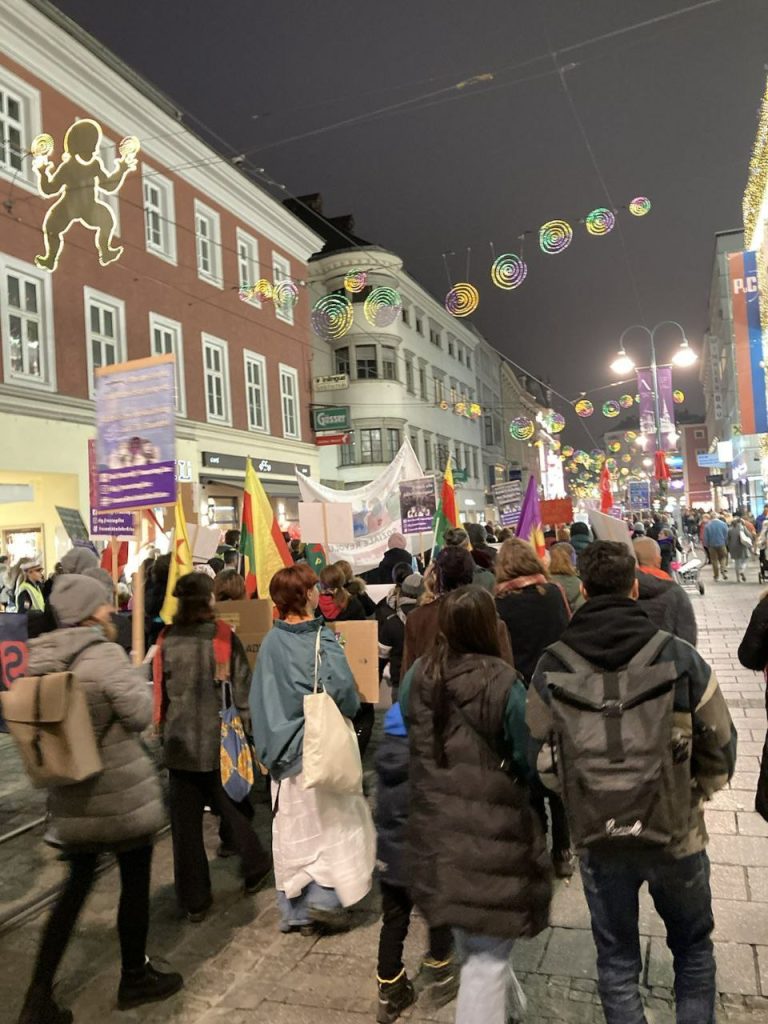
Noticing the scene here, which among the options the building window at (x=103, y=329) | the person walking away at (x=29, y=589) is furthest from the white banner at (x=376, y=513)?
the building window at (x=103, y=329)

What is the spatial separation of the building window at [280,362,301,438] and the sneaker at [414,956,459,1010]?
24547 millimetres

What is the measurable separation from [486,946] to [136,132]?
69.4 ft

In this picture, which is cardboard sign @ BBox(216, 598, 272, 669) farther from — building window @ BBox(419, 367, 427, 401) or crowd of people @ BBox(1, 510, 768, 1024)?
building window @ BBox(419, 367, 427, 401)

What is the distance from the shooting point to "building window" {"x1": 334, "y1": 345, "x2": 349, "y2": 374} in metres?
36.0

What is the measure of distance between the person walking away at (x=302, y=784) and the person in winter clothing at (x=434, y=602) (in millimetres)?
440

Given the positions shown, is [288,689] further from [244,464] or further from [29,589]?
[244,464]

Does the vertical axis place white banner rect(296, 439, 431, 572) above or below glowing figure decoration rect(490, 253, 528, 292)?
below

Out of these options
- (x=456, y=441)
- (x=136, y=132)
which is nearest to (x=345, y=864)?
(x=136, y=132)

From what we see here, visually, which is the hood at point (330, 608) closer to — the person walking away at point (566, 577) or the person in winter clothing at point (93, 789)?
the person walking away at point (566, 577)

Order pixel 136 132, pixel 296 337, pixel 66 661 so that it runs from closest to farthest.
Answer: pixel 66 661, pixel 136 132, pixel 296 337

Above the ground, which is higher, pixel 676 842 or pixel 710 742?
pixel 710 742

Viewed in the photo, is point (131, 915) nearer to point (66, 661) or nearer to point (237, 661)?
point (66, 661)

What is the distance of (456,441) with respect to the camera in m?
46.9

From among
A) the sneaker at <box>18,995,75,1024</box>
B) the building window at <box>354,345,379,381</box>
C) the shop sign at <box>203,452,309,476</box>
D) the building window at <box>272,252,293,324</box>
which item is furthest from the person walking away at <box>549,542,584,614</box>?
the building window at <box>354,345,379,381</box>
